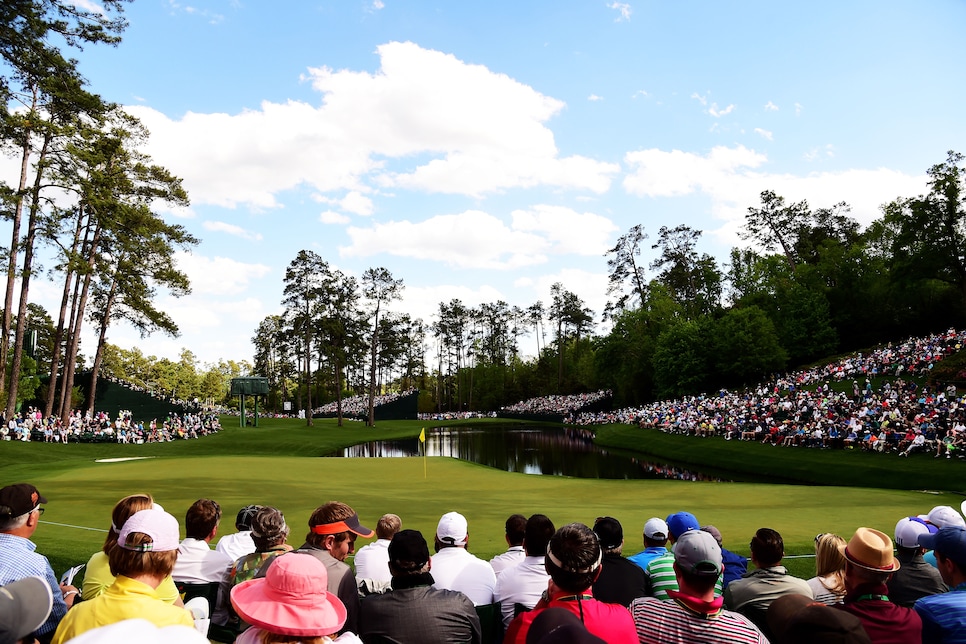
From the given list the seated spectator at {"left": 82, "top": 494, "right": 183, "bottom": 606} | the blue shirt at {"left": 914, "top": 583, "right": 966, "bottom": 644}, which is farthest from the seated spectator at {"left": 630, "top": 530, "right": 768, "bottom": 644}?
the seated spectator at {"left": 82, "top": 494, "right": 183, "bottom": 606}

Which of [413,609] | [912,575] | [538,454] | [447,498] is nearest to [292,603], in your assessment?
[413,609]

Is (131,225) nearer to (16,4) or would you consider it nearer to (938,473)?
(16,4)

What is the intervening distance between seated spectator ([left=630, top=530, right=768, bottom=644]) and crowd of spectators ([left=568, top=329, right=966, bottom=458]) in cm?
2253

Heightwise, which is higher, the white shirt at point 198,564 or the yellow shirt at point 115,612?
the yellow shirt at point 115,612

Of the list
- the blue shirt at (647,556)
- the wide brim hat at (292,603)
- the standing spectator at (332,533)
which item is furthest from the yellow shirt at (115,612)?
the blue shirt at (647,556)

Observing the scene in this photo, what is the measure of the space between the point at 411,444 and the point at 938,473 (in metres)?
29.7

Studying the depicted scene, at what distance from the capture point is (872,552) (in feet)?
10.2

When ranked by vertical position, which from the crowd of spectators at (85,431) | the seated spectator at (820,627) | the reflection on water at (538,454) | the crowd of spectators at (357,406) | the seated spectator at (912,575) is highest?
the crowd of spectators at (357,406)

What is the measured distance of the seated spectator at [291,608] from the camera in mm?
2285

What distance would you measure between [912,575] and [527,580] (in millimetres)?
2968

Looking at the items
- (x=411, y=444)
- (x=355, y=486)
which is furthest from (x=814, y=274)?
(x=355, y=486)

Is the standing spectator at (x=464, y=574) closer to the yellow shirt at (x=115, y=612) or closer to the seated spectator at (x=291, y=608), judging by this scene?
the seated spectator at (x=291, y=608)

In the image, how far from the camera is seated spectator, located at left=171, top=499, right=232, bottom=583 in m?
4.79

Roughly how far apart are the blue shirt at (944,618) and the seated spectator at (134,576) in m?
3.50
